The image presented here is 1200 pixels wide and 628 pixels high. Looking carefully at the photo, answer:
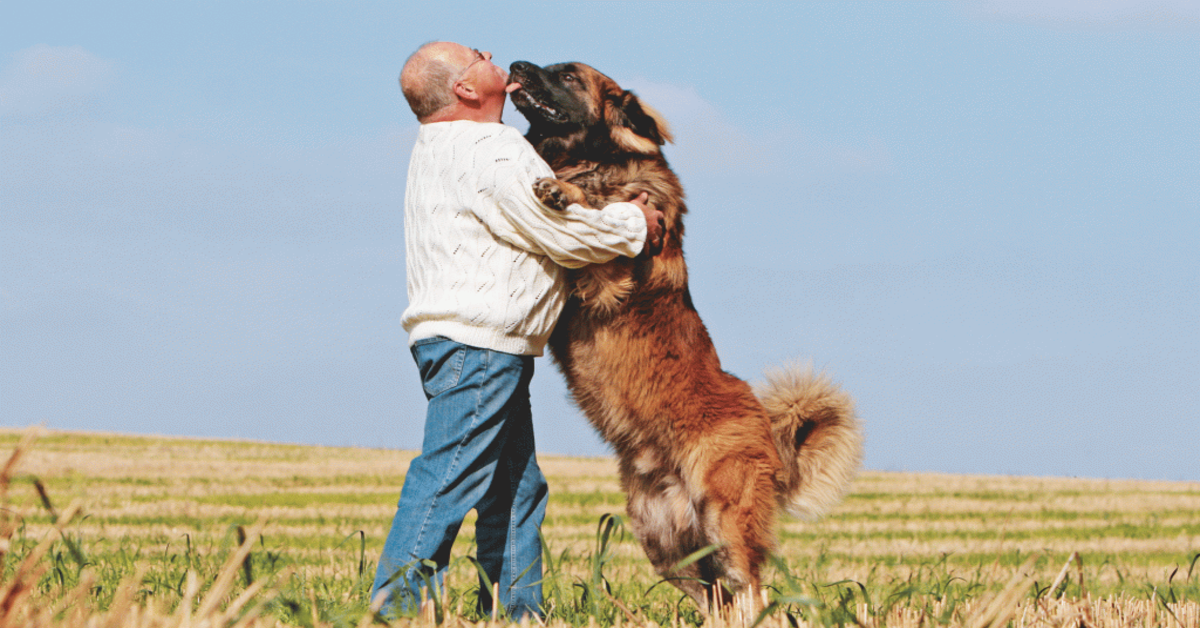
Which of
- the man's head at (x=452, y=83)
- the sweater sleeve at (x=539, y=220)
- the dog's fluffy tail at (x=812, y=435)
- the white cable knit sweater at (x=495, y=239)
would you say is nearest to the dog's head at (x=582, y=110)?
the man's head at (x=452, y=83)

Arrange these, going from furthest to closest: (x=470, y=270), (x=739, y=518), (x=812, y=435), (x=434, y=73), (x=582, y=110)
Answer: (x=812, y=435), (x=582, y=110), (x=739, y=518), (x=434, y=73), (x=470, y=270)

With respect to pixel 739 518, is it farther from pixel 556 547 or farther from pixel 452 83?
pixel 556 547

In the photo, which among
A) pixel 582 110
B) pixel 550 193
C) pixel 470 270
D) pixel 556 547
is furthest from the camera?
pixel 556 547

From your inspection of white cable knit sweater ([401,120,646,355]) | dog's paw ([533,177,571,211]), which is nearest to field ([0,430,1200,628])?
white cable knit sweater ([401,120,646,355])

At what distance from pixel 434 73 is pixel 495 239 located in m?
0.65

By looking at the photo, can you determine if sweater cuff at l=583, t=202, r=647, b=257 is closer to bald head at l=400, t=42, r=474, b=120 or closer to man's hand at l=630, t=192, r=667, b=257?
man's hand at l=630, t=192, r=667, b=257

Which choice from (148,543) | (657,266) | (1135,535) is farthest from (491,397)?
(1135,535)

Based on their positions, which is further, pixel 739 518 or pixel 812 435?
pixel 812 435

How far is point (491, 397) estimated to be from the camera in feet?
10.8

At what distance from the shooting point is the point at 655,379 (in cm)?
365

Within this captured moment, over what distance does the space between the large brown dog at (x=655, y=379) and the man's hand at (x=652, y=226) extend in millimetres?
37

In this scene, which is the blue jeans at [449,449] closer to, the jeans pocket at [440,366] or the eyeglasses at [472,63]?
the jeans pocket at [440,366]

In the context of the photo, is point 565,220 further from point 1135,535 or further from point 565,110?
point 1135,535

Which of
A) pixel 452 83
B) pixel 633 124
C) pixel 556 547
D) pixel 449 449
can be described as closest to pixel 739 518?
pixel 449 449
